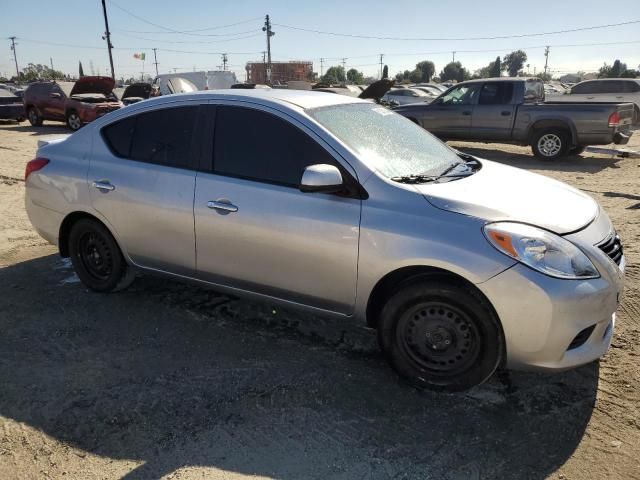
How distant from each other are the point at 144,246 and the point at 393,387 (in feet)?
7.09

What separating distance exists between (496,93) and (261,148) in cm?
1031

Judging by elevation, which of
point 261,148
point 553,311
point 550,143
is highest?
point 261,148

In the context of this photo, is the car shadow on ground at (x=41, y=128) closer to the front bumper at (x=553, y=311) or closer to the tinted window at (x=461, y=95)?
the tinted window at (x=461, y=95)

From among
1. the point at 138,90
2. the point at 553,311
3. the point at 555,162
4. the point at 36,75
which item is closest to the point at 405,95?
the point at 138,90

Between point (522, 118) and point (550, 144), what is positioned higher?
point (522, 118)

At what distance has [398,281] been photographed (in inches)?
121

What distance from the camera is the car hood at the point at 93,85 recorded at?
740 inches

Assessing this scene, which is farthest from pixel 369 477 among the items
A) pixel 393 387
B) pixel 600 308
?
pixel 600 308

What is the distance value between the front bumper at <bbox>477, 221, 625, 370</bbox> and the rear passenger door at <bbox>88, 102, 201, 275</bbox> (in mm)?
2156

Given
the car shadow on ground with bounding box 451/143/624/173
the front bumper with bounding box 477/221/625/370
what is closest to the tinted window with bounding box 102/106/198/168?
the front bumper with bounding box 477/221/625/370

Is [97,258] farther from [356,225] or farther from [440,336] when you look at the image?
[440,336]

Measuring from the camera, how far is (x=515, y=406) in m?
2.92

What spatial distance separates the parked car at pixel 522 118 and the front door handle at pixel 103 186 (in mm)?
10100

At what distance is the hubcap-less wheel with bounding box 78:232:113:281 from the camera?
427 centimetres
